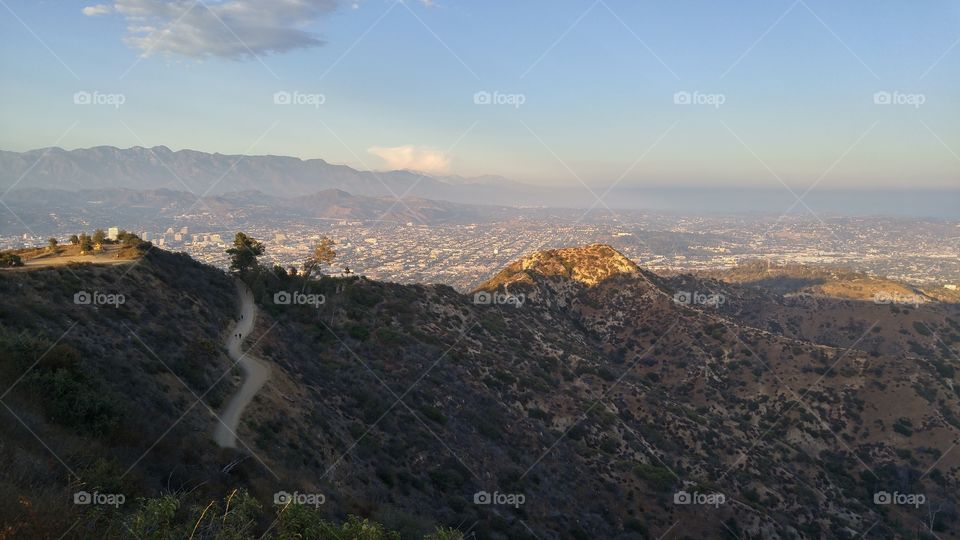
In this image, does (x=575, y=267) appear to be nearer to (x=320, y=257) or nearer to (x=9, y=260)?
(x=320, y=257)

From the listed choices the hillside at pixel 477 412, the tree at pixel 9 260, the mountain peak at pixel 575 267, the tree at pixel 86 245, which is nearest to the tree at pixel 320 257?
the hillside at pixel 477 412

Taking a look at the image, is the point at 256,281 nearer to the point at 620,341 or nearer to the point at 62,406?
the point at 62,406

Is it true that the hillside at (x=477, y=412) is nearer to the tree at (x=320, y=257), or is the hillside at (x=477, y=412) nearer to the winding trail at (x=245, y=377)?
the winding trail at (x=245, y=377)

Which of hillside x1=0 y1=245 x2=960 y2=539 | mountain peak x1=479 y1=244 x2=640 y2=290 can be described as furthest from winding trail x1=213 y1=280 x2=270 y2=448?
mountain peak x1=479 y1=244 x2=640 y2=290

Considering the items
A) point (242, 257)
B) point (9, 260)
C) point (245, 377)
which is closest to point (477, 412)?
point (245, 377)

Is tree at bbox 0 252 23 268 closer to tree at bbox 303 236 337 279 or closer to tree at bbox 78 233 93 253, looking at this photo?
tree at bbox 78 233 93 253

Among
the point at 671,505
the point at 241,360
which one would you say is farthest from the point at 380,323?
the point at 671,505
